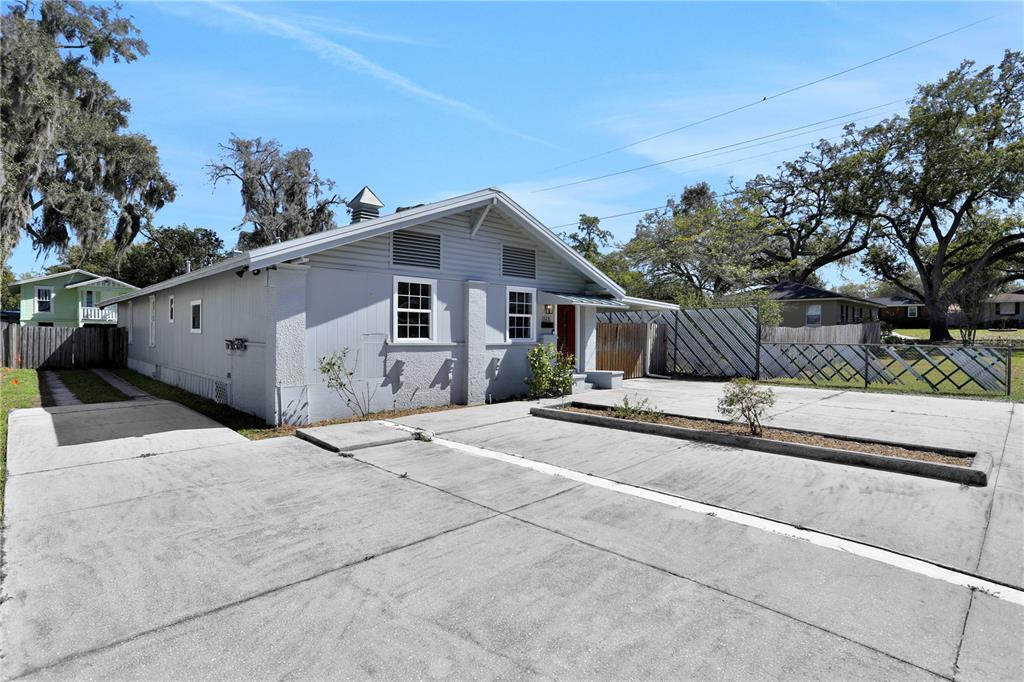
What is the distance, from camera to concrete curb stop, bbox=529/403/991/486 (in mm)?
5609

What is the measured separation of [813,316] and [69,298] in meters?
46.0

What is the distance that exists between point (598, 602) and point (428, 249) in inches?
326

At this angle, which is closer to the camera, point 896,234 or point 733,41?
point 733,41

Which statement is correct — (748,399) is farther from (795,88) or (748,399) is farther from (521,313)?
(795,88)

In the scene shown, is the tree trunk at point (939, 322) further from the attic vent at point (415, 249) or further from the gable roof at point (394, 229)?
the attic vent at point (415, 249)

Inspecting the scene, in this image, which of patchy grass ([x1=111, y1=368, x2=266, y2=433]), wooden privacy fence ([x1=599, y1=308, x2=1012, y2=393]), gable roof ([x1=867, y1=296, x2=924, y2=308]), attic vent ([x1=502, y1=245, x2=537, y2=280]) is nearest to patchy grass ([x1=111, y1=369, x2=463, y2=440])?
patchy grass ([x1=111, y1=368, x2=266, y2=433])

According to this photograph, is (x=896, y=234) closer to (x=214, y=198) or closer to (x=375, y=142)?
(x=375, y=142)

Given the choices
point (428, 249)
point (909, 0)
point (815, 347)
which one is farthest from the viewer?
point (815, 347)

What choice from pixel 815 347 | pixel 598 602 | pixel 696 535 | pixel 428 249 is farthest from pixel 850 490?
pixel 815 347

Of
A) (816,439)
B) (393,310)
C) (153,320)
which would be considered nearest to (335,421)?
(393,310)

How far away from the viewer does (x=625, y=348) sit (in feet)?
55.9

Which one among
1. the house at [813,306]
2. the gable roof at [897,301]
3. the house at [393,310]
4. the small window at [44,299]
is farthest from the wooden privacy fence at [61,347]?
the gable roof at [897,301]

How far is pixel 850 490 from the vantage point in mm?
5332

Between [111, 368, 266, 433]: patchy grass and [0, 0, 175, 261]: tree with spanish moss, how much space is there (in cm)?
1205
